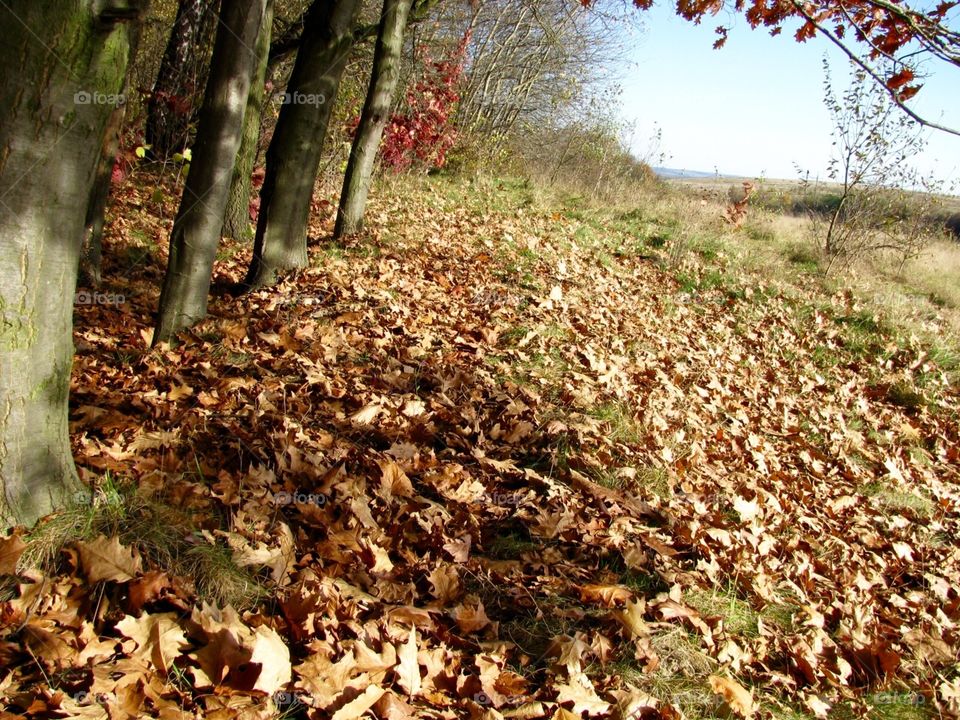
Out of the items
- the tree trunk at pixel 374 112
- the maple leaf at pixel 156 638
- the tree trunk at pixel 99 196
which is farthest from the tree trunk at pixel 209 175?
the tree trunk at pixel 374 112

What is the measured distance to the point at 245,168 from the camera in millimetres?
7500

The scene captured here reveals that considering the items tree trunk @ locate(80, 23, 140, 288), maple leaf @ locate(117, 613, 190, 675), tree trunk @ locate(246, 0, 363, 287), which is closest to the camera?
maple leaf @ locate(117, 613, 190, 675)

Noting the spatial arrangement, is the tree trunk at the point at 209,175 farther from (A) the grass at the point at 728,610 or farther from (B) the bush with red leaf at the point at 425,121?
(B) the bush with red leaf at the point at 425,121

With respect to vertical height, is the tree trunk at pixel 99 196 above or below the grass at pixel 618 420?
above

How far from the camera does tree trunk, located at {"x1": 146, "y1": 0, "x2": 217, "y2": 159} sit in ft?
27.9

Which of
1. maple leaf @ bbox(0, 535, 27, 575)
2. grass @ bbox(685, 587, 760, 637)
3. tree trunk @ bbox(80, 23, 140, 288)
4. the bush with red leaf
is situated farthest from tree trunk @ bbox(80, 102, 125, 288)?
the bush with red leaf

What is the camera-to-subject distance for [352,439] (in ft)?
12.7

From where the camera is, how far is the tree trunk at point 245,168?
7036 mm

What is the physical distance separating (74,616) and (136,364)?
7.65 feet

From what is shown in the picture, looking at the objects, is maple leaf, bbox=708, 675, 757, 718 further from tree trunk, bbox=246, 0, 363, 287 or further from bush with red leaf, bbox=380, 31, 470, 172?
bush with red leaf, bbox=380, 31, 470, 172

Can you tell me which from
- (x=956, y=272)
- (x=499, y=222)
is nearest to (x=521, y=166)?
(x=499, y=222)

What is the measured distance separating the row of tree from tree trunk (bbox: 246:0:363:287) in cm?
1

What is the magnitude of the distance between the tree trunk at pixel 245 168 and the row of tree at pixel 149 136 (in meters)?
0.04

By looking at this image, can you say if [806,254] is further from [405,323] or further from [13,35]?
[13,35]
